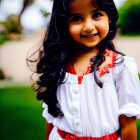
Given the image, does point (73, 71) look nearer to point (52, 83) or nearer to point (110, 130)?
point (52, 83)

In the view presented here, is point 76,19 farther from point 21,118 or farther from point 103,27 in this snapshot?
point 21,118

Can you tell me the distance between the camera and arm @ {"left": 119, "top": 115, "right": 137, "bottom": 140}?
131cm

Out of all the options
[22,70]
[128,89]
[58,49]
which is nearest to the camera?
[128,89]

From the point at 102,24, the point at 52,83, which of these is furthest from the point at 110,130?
the point at 102,24

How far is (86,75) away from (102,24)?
309 mm

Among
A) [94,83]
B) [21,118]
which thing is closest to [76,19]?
[94,83]

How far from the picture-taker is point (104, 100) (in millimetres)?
1313

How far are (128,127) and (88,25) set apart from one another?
622 millimetres

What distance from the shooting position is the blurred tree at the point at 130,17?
36.4 ft

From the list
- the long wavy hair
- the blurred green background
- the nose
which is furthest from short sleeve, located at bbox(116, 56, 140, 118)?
the blurred green background

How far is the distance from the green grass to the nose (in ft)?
7.31

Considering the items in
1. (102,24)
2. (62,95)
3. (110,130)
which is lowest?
(110,130)

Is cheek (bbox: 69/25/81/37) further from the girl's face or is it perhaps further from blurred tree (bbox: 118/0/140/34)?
blurred tree (bbox: 118/0/140/34)

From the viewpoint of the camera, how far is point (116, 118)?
1319 mm
